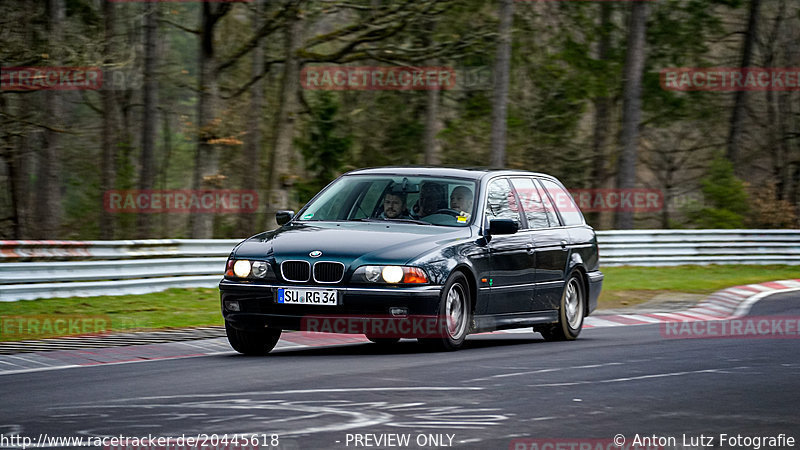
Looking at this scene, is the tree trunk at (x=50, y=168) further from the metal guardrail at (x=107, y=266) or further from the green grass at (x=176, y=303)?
the green grass at (x=176, y=303)

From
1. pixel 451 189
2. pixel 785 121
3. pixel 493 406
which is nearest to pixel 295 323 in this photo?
pixel 451 189

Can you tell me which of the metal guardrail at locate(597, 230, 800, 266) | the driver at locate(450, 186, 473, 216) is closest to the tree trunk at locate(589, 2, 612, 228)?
the metal guardrail at locate(597, 230, 800, 266)

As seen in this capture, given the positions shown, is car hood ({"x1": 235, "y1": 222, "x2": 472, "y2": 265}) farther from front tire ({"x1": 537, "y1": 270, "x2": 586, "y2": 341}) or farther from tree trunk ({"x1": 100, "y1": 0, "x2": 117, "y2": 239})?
tree trunk ({"x1": 100, "y1": 0, "x2": 117, "y2": 239})

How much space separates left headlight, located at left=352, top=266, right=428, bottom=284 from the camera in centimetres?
966

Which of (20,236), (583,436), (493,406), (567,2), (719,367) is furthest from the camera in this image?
(567,2)

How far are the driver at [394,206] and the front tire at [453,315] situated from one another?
0.95 m

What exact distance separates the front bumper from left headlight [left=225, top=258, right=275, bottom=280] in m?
0.08

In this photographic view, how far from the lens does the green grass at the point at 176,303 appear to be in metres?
13.6

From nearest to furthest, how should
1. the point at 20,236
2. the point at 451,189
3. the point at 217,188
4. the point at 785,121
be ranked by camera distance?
the point at 451,189
the point at 217,188
the point at 20,236
the point at 785,121

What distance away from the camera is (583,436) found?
6.15 m

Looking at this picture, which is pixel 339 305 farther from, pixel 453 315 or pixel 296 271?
pixel 453 315

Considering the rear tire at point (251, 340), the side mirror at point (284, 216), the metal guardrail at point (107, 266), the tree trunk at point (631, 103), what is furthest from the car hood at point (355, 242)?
Result: the tree trunk at point (631, 103)

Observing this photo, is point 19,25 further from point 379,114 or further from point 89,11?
point 379,114

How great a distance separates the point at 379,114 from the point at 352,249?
28500 mm
